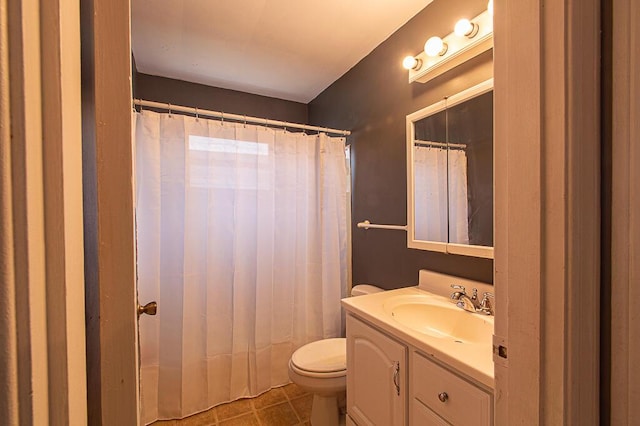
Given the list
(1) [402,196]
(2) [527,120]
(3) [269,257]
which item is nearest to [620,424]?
(2) [527,120]

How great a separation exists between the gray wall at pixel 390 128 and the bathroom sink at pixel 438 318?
0.62 feet

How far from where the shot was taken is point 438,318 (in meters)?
1.34

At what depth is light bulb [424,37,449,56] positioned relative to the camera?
54.4 inches

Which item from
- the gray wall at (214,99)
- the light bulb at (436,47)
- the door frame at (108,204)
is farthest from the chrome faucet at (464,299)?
the gray wall at (214,99)

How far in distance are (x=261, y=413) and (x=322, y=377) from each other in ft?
2.05

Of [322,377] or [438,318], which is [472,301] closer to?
[438,318]

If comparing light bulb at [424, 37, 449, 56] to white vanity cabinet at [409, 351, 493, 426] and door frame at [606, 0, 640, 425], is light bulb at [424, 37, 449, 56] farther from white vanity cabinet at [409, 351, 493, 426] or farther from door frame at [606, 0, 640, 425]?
white vanity cabinet at [409, 351, 493, 426]

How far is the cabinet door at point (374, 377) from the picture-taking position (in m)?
1.08

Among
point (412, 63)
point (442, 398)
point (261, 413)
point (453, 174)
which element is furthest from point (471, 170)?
point (261, 413)

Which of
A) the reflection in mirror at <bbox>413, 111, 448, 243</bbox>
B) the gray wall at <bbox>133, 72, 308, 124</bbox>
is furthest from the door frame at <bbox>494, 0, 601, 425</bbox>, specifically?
the gray wall at <bbox>133, 72, 308, 124</bbox>

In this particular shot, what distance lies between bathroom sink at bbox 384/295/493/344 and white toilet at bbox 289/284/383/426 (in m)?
0.49

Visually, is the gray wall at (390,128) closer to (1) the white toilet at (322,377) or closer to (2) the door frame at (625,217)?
(1) the white toilet at (322,377)

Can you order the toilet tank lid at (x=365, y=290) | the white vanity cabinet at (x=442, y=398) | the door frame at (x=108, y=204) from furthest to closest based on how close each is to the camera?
the toilet tank lid at (x=365, y=290) < the white vanity cabinet at (x=442, y=398) < the door frame at (x=108, y=204)

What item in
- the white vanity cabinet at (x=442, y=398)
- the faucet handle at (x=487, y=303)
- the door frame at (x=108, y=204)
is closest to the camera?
the door frame at (x=108, y=204)
